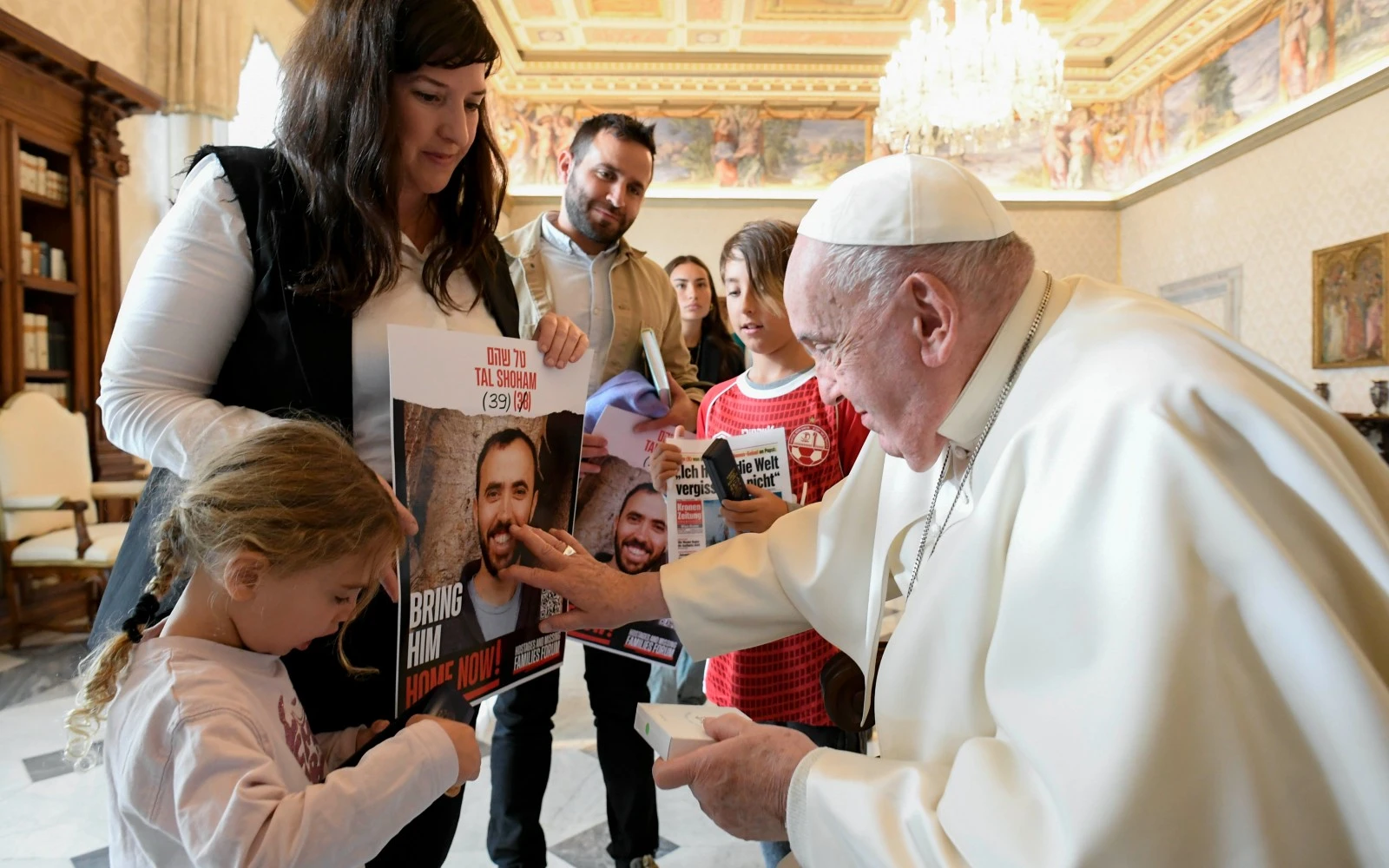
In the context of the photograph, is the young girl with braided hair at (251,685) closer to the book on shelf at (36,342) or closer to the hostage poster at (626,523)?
the hostage poster at (626,523)

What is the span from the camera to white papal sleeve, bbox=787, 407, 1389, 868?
884mm

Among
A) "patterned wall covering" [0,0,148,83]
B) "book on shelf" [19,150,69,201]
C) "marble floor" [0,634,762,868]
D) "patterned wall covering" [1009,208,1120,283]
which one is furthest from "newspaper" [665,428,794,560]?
"patterned wall covering" [1009,208,1120,283]

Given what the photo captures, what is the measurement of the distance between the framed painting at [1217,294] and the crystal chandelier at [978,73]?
328 centimetres

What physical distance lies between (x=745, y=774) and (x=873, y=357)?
63cm

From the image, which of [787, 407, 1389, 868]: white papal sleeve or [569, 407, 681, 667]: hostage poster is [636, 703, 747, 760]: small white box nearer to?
[787, 407, 1389, 868]: white papal sleeve

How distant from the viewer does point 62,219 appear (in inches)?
225

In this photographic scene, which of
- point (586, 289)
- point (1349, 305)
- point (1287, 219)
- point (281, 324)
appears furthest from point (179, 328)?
point (1287, 219)

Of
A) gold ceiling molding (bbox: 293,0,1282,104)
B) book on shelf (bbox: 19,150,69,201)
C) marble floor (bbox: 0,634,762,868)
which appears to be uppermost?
gold ceiling molding (bbox: 293,0,1282,104)

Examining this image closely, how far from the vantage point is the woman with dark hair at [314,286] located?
4.37ft

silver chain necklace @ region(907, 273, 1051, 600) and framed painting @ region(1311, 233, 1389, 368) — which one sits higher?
framed painting @ region(1311, 233, 1389, 368)

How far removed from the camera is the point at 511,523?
5.21 feet

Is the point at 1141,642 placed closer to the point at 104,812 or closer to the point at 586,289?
the point at 586,289

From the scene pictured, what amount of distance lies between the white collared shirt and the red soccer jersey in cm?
57

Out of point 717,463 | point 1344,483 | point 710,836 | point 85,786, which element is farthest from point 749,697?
point 85,786
